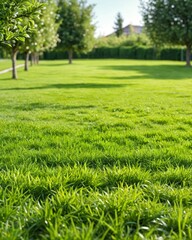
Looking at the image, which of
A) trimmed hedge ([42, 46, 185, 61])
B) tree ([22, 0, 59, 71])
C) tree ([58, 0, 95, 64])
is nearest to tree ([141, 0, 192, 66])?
tree ([22, 0, 59, 71])

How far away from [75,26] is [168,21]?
47.0 feet

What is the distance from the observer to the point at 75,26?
36.9 metres

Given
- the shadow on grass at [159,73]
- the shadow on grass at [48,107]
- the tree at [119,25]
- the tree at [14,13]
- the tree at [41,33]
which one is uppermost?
the tree at [119,25]

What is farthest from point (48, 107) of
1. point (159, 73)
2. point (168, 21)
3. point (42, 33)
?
point (168, 21)

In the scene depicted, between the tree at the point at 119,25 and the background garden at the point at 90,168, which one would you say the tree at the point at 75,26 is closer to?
the background garden at the point at 90,168

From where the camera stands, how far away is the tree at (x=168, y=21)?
81.3 feet

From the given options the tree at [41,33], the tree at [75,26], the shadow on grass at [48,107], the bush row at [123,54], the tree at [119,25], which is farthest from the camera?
the tree at [119,25]

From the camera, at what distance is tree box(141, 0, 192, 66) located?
24.8m

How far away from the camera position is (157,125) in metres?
5.72

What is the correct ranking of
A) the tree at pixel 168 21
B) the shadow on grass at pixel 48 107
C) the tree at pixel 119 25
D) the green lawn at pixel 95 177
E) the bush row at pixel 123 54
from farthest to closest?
1. the tree at pixel 119 25
2. the bush row at pixel 123 54
3. the tree at pixel 168 21
4. the shadow on grass at pixel 48 107
5. the green lawn at pixel 95 177

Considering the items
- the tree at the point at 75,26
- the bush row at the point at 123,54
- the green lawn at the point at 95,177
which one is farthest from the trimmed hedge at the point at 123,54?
the green lawn at the point at 95,177

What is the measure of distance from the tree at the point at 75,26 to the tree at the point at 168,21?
1253 cm

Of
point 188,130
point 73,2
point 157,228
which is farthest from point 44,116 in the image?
point 73,2

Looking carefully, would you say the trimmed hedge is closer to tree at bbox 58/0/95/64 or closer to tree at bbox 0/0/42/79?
tree at bbox 58/0/95/64
